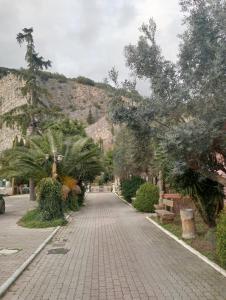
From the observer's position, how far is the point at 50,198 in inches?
866

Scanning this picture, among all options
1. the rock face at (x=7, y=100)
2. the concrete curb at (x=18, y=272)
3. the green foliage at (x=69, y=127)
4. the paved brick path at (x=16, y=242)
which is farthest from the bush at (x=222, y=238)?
the rock face at (x=7, y=100)

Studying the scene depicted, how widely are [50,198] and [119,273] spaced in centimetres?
1239

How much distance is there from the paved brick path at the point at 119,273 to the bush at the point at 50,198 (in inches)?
241

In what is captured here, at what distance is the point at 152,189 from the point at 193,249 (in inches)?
521

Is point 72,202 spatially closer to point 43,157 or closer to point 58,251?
point 43,157

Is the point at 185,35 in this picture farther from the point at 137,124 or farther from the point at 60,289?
the point at 60,289

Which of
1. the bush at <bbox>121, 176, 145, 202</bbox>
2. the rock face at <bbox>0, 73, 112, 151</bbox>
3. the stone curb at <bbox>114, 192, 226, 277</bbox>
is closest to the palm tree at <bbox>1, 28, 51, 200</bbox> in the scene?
the bush at <bbox>121, 176, 145, 202</bbox>

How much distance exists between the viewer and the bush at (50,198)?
21656mm

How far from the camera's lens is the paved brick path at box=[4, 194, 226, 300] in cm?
825

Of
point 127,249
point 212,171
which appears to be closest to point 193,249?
point 127,249

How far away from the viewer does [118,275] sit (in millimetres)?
9750

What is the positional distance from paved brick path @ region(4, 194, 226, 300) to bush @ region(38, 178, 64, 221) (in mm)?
6123

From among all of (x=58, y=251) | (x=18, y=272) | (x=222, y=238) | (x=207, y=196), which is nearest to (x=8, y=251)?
(x=58, y=251)

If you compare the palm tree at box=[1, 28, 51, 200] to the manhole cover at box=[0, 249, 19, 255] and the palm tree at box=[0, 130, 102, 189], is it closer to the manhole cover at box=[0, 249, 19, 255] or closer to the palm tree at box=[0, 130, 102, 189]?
the palm tree at box=[0, 130, 102, 189]
